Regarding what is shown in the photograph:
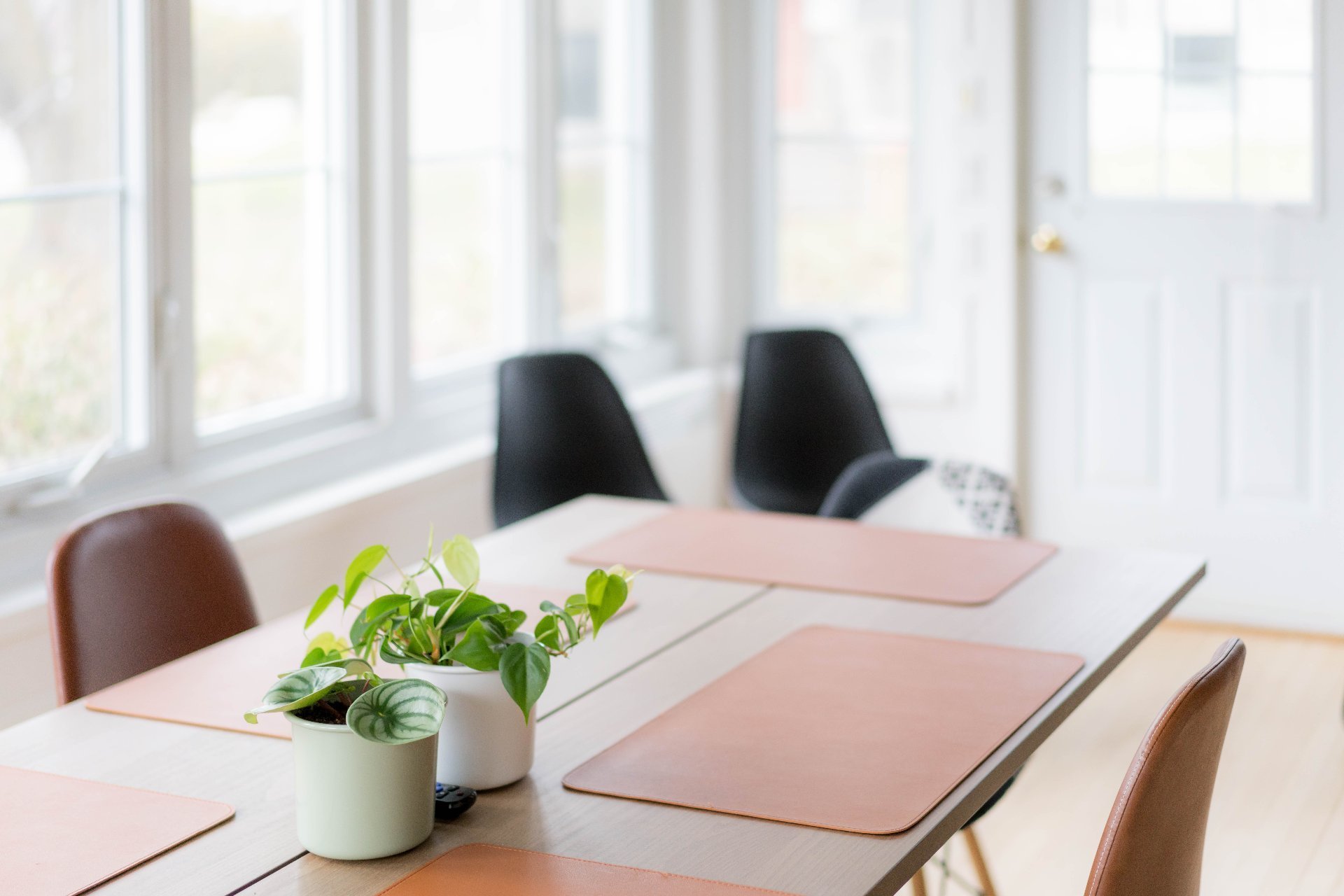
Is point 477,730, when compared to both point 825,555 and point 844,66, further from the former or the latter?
point 844,66

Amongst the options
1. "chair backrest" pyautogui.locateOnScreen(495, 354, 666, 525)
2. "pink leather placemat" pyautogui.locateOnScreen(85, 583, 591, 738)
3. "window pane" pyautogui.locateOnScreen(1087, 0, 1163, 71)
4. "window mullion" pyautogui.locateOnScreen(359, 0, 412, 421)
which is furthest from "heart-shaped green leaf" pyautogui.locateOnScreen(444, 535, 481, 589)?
"window pane" pyautogui.locateOnScreen(1087, 0, 1163, 71)

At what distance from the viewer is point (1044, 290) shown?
4859 millimetres

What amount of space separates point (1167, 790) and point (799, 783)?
38cm

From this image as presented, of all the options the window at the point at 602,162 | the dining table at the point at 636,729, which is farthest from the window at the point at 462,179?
the dining table at the point at 636,729

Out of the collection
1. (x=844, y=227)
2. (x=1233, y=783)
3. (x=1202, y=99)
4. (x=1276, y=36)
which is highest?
(x=1276, y=36)

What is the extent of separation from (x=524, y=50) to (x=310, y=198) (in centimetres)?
95

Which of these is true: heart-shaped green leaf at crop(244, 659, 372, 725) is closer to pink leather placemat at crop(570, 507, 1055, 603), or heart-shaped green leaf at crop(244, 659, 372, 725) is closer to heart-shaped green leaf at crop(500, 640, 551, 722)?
heart-shaped green leaf at crop(500, 640, 551, 722)

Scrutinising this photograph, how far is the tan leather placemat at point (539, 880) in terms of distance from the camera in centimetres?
135

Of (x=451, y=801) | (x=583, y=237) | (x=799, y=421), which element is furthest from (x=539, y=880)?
(x=583, y=237)

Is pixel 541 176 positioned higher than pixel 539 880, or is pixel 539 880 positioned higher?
pixel 541 176

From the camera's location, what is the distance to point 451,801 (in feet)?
4.97

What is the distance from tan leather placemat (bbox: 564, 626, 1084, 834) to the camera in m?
1.54

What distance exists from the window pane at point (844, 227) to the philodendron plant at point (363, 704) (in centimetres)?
389

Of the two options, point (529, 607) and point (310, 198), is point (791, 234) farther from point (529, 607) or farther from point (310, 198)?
point (529, 607)
